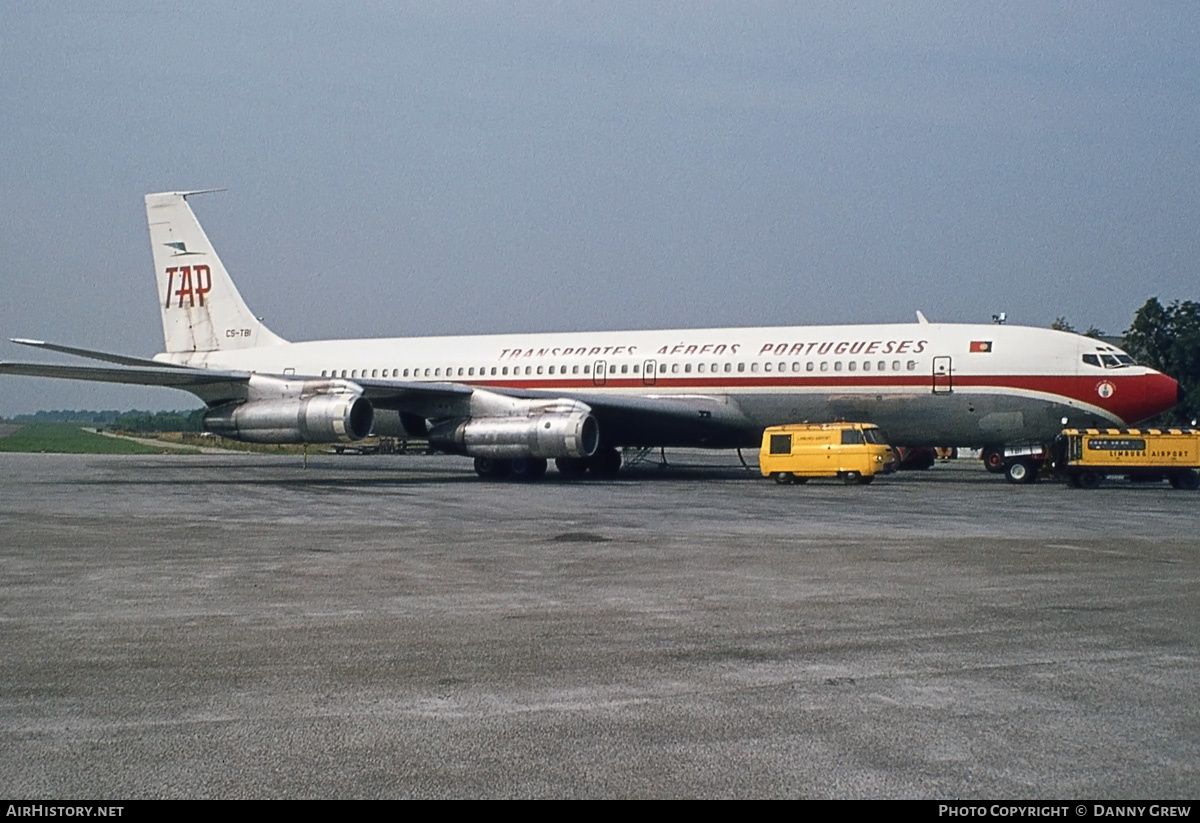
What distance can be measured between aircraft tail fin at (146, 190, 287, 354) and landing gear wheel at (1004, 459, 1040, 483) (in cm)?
2203

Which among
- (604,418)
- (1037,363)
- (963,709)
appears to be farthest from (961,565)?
(604,418)

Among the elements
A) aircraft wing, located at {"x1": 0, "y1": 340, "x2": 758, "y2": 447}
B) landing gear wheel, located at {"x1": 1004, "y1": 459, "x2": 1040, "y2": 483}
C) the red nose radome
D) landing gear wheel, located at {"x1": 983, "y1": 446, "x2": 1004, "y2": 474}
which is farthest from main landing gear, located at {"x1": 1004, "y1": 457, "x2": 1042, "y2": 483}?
aircraft wing, located at {"x1": 0, "y1": 340, "x2": 758, "y2": 447}

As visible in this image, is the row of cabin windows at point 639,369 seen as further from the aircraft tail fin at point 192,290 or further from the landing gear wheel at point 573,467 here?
the aircraft tail fin at point 192,290

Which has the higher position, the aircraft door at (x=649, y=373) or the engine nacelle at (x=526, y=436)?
the aircraft door at (x=649, y=373)

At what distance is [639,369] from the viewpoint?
3111 centimetres

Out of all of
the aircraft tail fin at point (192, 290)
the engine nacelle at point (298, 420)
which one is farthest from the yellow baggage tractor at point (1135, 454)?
the aircraft tail fin at point (192, 290)

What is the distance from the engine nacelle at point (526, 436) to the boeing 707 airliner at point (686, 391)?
0.04 metres

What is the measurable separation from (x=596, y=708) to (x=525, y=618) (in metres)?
2.86

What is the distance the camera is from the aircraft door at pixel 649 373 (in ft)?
101

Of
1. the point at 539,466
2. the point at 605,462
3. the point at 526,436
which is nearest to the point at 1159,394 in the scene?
the point at 605,462

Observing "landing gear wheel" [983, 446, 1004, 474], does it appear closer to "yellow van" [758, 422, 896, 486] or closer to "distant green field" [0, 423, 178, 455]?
"yellow van" [758, 422, 896, 486]
